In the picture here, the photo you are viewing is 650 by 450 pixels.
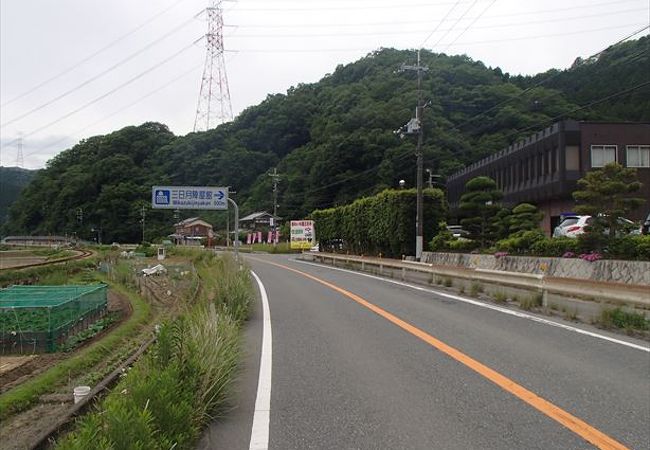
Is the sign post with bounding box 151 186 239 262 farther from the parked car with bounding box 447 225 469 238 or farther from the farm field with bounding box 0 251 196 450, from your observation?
the parked car with bounding box 447 225 469 238

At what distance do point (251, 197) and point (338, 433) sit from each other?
104m

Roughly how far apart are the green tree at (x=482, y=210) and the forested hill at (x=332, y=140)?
5665 millimetres

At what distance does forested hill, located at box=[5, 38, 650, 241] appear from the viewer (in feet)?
134

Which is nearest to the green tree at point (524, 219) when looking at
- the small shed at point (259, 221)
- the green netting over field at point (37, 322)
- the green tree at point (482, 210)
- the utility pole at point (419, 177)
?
the green tree at point (482, 210)

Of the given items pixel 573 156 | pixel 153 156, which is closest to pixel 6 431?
pixel 573 156

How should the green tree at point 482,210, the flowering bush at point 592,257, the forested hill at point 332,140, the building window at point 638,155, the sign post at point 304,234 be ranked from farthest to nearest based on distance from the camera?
the sign post at point 304,234 < the building window at point 638,155 < the forested hill at point 332,140 < the green tree at point 482,210 < the flowering bush at point 592,257

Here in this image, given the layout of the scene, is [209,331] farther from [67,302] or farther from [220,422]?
[67,302]

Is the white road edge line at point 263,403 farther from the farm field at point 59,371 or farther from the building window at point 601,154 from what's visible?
the building window at point 601,154

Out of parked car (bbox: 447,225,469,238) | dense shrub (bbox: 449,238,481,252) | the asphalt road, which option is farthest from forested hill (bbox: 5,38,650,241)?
the asphalt road

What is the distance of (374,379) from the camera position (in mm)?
7188

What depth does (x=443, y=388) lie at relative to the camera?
21.9 ft

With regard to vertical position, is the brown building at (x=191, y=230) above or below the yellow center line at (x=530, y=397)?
above

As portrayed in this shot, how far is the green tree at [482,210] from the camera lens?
31328 mm

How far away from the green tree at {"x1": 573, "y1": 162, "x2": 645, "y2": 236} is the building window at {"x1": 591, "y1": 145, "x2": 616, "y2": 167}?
2573 centimetres
